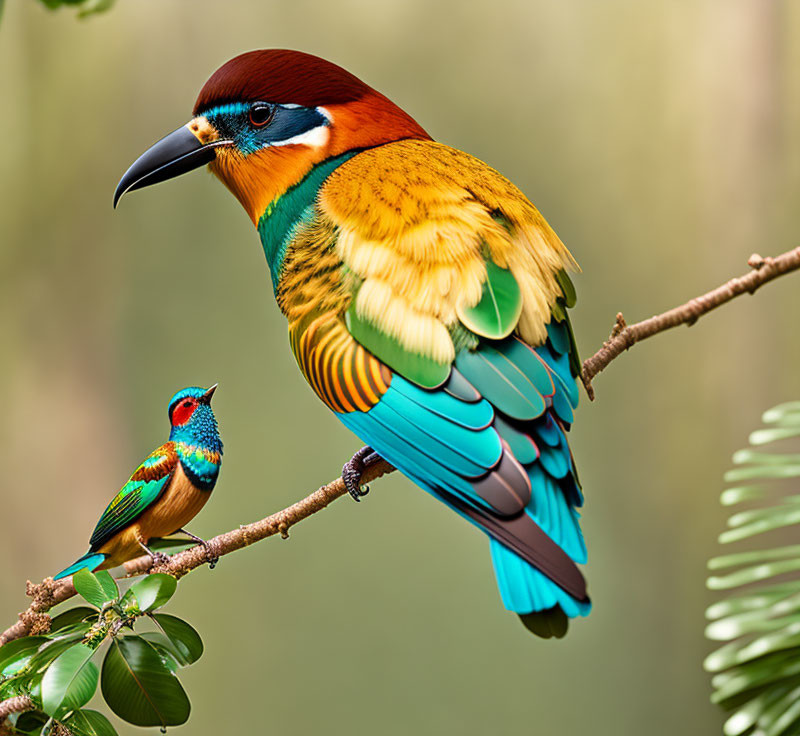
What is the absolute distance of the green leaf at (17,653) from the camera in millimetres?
688

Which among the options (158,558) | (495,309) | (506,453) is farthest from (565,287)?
(158,558)

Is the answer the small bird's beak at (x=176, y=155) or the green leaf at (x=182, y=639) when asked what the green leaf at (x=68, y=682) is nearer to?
the green leaf at (x=182, y=639)

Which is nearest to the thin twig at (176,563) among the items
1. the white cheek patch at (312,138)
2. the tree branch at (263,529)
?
the tree branch at (263,529)

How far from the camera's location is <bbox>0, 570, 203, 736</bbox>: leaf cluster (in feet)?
2.18

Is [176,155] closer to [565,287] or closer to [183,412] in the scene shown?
[183,412]

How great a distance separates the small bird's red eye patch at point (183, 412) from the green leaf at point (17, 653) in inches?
8.7

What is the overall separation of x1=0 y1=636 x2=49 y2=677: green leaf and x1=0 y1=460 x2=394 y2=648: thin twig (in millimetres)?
40

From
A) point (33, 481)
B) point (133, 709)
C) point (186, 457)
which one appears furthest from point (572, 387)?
point (33, 481)

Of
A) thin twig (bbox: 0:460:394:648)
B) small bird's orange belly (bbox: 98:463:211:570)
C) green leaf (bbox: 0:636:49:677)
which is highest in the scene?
small bird's orange belly (bbox: 98:463:211:570)

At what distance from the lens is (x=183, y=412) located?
31.8 inches

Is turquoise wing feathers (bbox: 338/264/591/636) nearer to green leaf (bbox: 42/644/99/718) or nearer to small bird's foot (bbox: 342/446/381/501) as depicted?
small bird's foot (bbox: 342/446/381/501)

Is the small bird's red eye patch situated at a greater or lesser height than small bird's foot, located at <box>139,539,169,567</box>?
greater

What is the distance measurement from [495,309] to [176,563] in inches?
14.5

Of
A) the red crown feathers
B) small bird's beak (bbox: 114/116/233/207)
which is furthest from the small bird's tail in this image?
the red crown feathers
